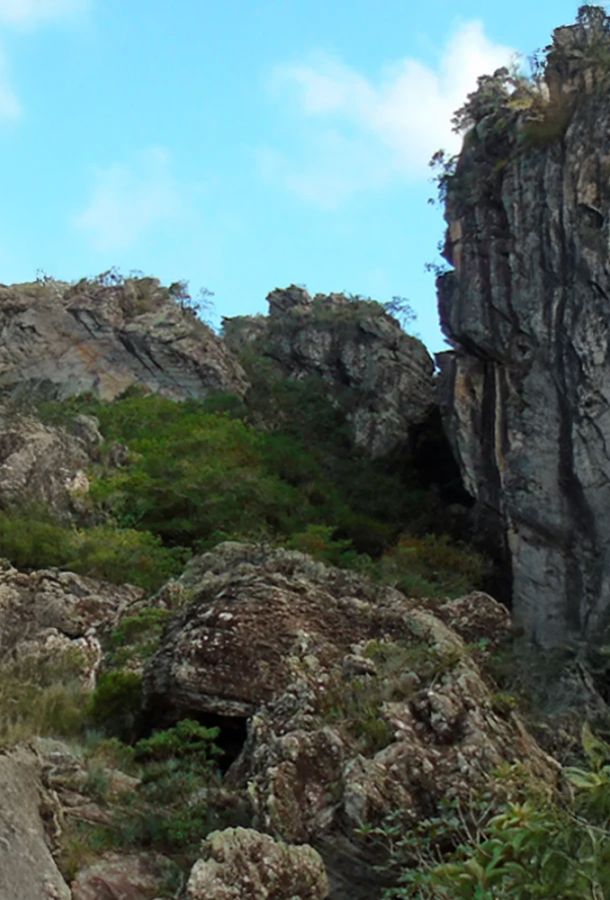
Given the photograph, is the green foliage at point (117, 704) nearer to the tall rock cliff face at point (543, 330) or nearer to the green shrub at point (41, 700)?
the green shrub at point (41, 700)

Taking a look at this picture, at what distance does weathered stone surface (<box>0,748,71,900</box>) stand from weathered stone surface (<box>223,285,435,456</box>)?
27.0 m

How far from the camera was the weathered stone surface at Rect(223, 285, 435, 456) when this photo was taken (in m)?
34.8

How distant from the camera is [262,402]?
37000 millimetres

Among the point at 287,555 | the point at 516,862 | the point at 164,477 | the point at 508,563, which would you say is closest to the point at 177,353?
the point at 164,477

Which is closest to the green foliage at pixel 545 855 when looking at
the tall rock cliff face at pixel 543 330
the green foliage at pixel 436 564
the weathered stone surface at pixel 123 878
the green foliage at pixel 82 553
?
the weathered stone surface at pixel 123 878

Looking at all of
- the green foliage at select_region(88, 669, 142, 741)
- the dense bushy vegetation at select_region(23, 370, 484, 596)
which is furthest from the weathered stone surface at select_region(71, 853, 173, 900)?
the dense bushy vegetation at select_region(23, 370, 484, 596)

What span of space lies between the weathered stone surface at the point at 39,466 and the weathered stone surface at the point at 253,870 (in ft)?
58.7

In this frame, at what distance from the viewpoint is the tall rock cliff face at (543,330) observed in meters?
22.8

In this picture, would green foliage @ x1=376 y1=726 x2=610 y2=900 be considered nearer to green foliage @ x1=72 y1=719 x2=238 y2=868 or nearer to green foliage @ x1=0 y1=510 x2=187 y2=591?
green foliage @ x1=72 y1=719 x2=238 y2=868

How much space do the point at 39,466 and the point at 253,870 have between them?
19475 mm

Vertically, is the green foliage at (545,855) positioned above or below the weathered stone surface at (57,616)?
below

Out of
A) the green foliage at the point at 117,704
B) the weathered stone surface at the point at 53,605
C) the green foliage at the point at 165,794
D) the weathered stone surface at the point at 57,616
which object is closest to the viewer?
the green foliage at the point at 165,794

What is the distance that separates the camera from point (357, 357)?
1505 inches

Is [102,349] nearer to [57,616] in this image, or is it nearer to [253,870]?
[57,616]
